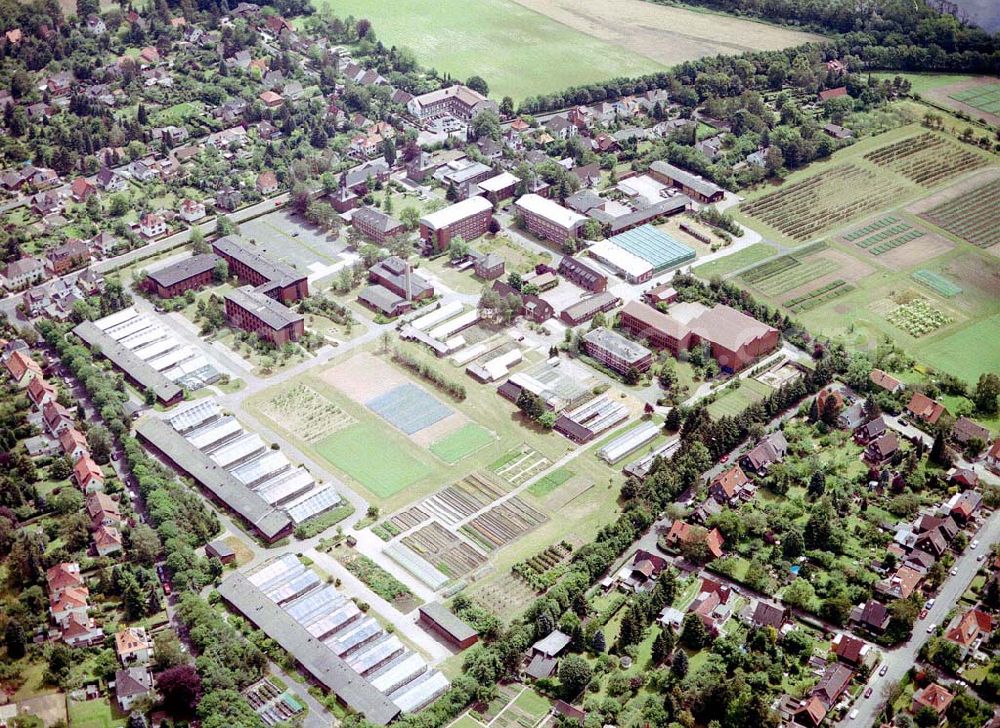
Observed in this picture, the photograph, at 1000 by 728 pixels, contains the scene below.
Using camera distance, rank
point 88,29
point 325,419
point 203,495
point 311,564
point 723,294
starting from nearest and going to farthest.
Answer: point 311,564
point 203,495
point 325,419
point 723,294
point 88,29

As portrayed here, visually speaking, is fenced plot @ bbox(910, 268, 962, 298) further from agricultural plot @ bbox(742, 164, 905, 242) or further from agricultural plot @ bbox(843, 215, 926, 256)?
agricultural plot @ bbox(742, 164, 905, 242)

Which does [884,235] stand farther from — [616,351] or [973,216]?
[616,351]

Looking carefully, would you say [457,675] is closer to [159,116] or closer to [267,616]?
[267,616]

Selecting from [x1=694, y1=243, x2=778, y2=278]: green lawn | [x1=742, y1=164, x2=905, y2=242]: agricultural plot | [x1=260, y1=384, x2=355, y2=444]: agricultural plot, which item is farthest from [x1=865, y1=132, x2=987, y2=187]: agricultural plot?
[x1=260, y1=384, x2=355, y2=444]: agricultural plot

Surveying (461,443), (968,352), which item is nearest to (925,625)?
(968,352)

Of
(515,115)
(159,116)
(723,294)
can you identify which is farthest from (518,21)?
(723,294)
